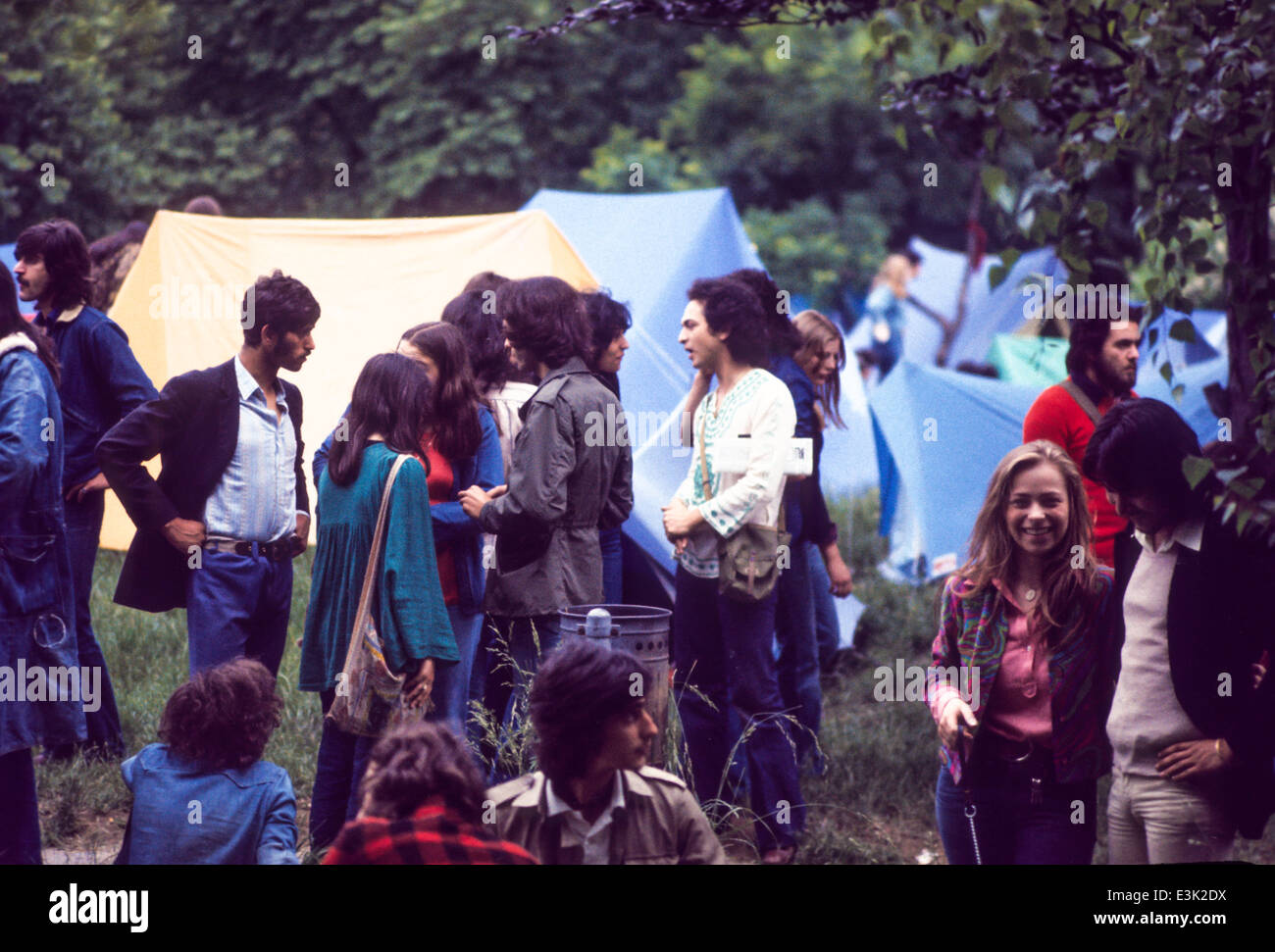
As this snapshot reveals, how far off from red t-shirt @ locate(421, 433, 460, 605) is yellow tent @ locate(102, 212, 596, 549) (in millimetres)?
3146

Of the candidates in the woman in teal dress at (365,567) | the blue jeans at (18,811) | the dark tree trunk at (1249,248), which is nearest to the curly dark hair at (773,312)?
the woman in teal dress at (365,567)

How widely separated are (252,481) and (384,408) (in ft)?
1.76

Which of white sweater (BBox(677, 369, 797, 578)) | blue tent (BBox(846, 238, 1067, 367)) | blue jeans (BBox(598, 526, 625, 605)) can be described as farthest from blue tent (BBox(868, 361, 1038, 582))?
A: blue tent (BBox(846, 238, 1067, 367))

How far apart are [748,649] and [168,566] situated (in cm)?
176

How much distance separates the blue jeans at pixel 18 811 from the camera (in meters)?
3.74

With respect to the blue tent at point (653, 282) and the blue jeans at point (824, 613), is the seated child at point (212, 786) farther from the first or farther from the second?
the blue tent at point (653, 282)

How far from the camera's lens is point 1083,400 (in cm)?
443

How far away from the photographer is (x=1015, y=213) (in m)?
3.71

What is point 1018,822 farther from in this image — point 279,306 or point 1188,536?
point 279,306

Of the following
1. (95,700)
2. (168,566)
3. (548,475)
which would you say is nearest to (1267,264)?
(548,475)

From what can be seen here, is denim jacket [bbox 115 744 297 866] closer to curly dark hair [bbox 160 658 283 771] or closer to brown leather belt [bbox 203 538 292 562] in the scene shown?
curly dark hair [bbox 160 658 283 771]

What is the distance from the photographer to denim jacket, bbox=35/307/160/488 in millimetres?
4711
